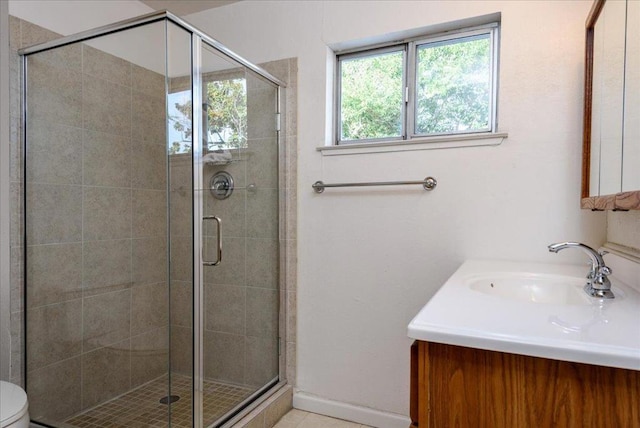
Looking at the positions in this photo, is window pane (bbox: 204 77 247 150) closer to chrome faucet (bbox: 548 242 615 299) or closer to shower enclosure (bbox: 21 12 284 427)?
shower enclosure (bbox: 21 12 284 427)

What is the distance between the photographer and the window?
1.87 m

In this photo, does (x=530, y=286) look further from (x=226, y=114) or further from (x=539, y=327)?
(x=226, y=114)

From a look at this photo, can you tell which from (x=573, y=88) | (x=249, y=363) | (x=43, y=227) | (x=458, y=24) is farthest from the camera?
(x=249, y=363)

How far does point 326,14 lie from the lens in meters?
2.07

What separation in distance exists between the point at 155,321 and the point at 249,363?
56cm

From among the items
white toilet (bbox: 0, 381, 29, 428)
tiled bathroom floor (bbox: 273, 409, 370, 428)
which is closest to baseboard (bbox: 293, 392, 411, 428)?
tiled bathroom floor (bbox: 273, 409, 370, 428)

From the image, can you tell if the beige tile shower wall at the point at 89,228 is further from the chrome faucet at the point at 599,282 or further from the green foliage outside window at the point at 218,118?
the chrome faucet at the point at 599,282

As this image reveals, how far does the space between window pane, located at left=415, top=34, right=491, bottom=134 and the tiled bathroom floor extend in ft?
5.12

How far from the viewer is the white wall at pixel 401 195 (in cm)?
163

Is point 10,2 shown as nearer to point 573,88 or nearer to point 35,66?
point 35,66

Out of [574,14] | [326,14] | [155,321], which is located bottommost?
[155,321]

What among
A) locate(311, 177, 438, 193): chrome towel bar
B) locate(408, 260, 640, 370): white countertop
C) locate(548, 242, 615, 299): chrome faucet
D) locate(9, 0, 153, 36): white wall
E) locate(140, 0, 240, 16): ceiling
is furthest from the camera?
locate(140, 0, 240, 16): ceiling

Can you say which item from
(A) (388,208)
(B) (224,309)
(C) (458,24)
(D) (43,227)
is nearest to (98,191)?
(D) (43,227)

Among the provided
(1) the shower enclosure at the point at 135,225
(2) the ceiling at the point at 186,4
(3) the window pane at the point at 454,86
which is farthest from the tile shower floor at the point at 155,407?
(2) the ceiling at the point at 186,4
